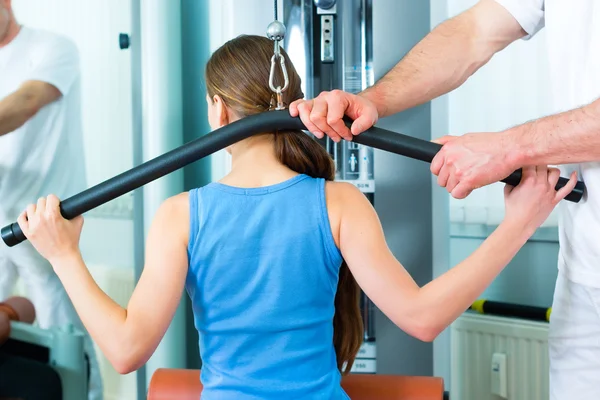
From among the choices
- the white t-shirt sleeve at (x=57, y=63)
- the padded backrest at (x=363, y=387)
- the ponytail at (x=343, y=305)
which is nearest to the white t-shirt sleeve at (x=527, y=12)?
the ponytail at (x=343, y=305)

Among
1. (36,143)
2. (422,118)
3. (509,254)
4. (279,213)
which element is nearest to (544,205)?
(509,254)

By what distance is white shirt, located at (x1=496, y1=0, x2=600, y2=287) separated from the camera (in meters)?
1.20

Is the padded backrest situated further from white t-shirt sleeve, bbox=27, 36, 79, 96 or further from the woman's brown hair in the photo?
white t-shirt sleeve, bbox=27, 36, 79, 96

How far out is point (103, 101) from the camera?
1947mm

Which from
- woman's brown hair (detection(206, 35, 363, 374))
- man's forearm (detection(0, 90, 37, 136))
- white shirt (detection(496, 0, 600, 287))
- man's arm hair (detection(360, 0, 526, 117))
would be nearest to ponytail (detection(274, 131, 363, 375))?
woman's brown hair (detection(206, 35, 363, 374))

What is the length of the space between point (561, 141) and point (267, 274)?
50cm

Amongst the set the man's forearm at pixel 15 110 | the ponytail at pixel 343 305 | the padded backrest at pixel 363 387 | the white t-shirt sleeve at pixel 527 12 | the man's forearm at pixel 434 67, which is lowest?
the padded backrest at pixel 363 387

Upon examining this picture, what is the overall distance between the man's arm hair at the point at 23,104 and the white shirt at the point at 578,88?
43.2 inches

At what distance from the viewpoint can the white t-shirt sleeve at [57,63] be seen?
1.67 m

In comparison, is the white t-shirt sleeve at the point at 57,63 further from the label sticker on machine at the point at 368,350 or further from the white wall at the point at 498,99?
the white wall at the point at 498,99

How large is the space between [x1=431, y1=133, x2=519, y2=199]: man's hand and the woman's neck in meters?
0.25

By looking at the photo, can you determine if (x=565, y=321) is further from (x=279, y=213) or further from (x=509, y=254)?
(x=279, y=213)

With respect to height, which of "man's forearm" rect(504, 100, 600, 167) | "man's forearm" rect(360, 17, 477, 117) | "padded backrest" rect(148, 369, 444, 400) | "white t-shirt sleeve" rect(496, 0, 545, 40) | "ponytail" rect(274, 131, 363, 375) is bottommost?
"padded backrest" rect(148, 369, 444, 400)

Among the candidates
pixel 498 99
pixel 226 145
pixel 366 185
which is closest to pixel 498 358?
pixel 366 185
